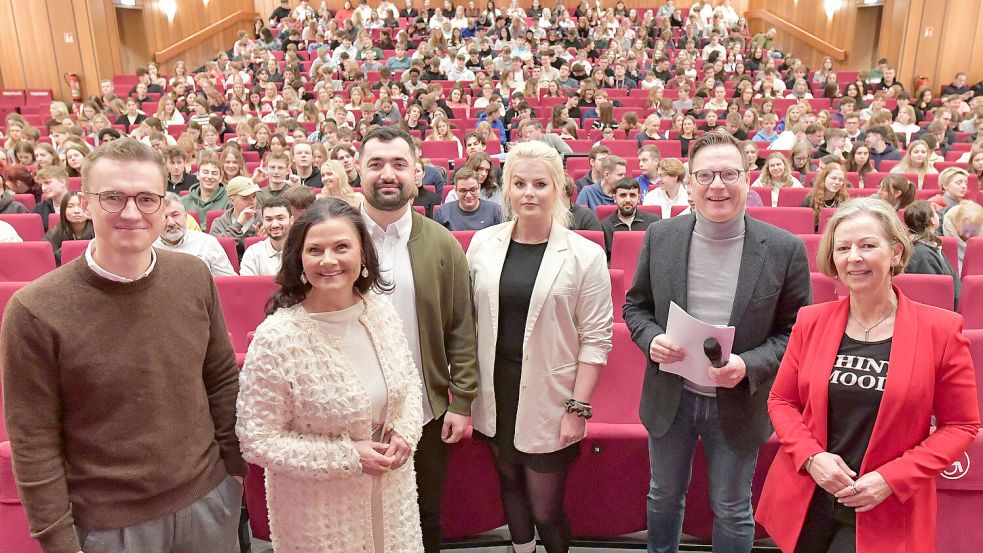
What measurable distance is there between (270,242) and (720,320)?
2.08 meters

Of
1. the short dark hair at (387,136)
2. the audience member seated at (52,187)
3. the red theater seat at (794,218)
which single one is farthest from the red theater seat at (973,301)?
the audience member seated at (52,187)

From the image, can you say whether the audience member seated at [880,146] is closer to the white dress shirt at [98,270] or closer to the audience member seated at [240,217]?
the audience member seated at [240,217]

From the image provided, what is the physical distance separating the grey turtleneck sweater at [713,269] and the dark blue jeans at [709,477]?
0.24 feet

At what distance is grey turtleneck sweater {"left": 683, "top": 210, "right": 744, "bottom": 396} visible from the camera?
4.68 feet

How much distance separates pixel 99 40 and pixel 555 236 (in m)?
11.8

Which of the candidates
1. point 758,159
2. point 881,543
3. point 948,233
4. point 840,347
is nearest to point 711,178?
point 840,347

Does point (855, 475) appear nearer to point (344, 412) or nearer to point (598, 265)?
point (598, 265)

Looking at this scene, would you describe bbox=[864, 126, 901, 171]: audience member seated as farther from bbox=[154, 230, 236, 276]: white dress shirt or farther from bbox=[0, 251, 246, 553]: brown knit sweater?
bbox=[0, 251, 246, 553]: brown knit sweater

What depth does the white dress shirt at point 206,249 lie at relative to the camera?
9.12ft

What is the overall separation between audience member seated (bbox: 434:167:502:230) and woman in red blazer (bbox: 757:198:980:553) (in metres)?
2.38

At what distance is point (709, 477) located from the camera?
1.50 m

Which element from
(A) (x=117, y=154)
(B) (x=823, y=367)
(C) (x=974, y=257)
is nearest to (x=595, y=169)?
(C) (x=974, y=257)

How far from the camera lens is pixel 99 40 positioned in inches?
412

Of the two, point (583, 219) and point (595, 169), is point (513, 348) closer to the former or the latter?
point (583, 219)
